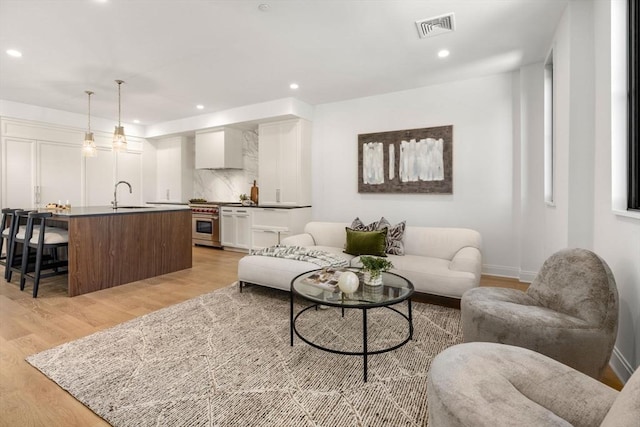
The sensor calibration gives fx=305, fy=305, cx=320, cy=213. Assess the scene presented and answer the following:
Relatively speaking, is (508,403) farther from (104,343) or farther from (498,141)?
(498,141)

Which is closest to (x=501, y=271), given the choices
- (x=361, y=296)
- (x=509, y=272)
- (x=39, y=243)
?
(x=509, y=272)

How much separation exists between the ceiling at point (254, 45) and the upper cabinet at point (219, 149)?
1.28 meters

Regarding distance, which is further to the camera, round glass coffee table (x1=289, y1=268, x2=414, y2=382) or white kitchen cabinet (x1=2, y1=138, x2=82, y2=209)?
white kitchen cabinet (x1=2, y1=138, x2=82, y2=209)

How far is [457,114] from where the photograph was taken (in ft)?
14.1

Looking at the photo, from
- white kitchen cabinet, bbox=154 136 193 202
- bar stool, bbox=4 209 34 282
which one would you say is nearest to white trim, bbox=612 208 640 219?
bar stool, bbox=4 209 34 282

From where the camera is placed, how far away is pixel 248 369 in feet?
6.26

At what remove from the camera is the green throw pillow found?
3602 mm

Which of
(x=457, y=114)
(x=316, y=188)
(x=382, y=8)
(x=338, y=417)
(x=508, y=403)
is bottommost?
(x=338, y=417)

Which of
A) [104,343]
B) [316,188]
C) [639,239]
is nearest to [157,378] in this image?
[104,343]

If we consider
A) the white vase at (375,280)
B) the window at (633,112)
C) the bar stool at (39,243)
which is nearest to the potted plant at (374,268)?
the white vase at (375,280)

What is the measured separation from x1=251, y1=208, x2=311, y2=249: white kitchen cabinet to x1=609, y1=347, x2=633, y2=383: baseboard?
4109 millimetres

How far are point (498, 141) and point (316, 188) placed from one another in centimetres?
292

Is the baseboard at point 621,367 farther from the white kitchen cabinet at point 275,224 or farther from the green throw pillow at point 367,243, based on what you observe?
the white kitchen cabinet at point 275,224

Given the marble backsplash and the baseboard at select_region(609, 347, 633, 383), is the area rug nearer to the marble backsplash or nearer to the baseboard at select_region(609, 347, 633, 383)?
the baseboard at select_region(609, 347, 633, 383)
